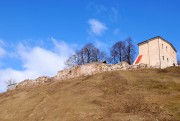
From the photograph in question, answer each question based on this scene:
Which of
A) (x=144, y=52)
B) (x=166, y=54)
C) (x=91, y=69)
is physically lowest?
(x=91, y=69)

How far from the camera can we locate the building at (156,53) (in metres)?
70.5

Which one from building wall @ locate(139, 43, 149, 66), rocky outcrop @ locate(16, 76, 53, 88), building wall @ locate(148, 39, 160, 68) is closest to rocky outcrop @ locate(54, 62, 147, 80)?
rocky outcrop @ locate(16, 76, 53, 88)

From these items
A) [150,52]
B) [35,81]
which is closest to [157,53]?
[150,52]

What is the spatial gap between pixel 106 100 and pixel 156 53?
29.0m

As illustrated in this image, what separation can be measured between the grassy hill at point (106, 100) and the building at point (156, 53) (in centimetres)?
873

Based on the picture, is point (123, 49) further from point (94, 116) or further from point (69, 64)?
point (94, 116)

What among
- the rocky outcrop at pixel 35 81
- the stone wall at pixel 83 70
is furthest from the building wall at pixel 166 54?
the rocky outcrop at pixel 35 81

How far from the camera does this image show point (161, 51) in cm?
7144

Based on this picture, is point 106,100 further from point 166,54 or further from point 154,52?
point 166,54

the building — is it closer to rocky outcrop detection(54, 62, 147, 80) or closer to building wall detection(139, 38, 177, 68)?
building wall detection(139, 38, 177, 68)

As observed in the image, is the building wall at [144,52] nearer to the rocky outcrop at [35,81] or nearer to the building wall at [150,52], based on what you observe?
the building wall at [150,52]

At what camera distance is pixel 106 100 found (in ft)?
149

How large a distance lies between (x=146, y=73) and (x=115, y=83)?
744 centimetres

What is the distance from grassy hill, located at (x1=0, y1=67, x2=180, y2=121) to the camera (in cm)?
3969
